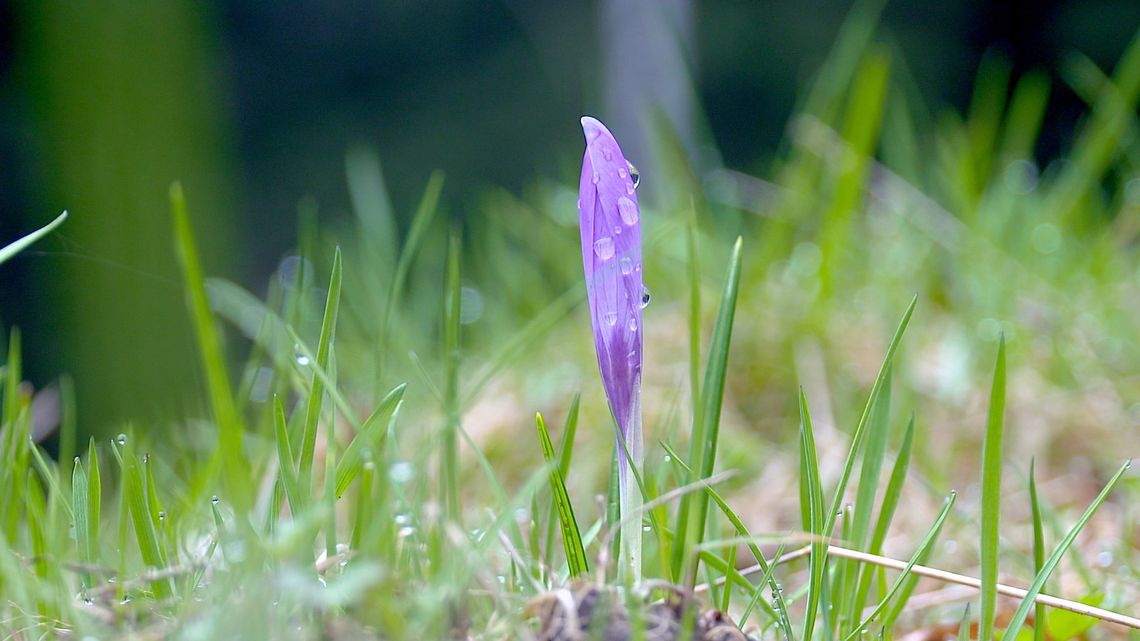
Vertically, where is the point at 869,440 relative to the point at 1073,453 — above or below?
above

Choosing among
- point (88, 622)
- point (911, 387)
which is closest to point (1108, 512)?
point (911, 387)

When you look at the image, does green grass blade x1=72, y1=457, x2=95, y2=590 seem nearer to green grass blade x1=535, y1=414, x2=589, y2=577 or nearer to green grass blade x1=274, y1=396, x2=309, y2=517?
green grass blade x1=274, y1=396, x2=309, y2=517

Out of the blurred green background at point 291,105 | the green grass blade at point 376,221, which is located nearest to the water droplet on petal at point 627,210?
the green grass blade at point 376,221

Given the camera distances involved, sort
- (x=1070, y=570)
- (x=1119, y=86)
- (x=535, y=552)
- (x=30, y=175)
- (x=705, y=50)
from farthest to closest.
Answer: (x=705, y=50), (x=30, y=175), (x=1119, y=86), (x=1070, y=570), (x=535, y=552)

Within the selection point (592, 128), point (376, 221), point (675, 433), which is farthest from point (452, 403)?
point (376, 221)

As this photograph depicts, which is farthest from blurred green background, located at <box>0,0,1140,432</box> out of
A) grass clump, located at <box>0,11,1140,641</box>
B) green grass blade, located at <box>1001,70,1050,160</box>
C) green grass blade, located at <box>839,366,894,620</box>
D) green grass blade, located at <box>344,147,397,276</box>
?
green grass blade, located at <box>839,366,894,620</box>

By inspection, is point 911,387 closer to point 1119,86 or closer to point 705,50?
point 1119,86
